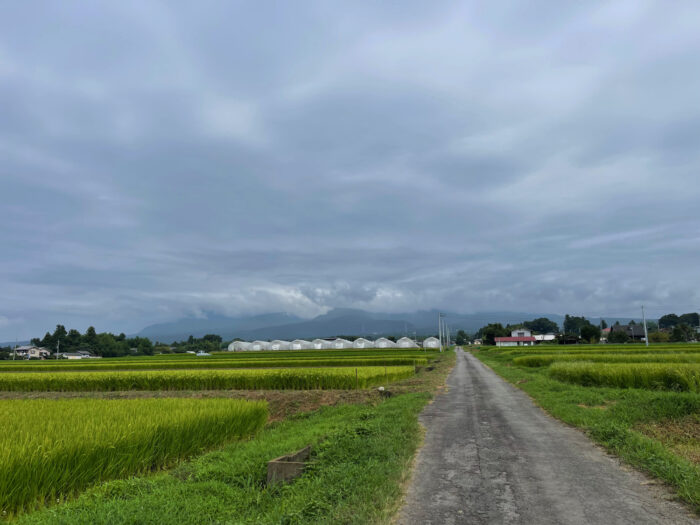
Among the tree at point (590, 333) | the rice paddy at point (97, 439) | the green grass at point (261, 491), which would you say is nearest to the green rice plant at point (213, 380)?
the rice paddy at point (97, 439)

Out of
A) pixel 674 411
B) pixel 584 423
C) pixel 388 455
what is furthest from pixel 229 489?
pixel 674 411

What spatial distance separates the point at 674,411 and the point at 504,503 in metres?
9.28

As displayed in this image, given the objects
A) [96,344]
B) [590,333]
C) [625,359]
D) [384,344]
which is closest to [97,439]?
[625,359]

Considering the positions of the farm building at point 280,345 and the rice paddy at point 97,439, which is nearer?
the rice paddy at point 97,439

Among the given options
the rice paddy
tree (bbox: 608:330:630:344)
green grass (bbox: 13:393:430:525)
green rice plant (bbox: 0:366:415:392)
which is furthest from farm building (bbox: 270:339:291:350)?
green grass (bbox: 13:393:430:525)

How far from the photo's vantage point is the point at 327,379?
2402 cm

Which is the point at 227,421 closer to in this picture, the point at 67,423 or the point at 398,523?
the point at 67,423

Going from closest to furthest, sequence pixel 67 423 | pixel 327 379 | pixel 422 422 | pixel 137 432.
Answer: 1. pixel 137 432
2. pixel 67 423
3. pixel 422 422
4. pixel 327 379

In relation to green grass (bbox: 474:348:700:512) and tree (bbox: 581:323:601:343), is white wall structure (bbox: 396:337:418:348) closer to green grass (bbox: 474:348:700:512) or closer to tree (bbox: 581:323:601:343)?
tree (bbox: 581:323:601:343)

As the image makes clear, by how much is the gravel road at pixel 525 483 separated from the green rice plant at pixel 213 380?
12462mm

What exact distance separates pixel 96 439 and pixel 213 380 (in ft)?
62.2

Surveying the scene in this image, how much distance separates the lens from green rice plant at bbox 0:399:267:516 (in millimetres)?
6492

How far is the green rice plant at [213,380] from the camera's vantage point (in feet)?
79.3

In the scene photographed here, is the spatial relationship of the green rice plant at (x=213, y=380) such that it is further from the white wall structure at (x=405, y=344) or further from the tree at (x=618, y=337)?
the tree at (x=618, y=337)
